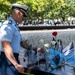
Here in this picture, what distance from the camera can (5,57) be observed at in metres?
3.64

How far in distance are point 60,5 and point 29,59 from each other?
201 feet

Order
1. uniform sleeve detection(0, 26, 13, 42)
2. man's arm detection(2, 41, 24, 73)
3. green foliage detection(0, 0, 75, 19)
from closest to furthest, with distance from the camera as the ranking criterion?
man's arm detection(2, 41, 24, 73) < uniform sleeve detection(0, 26, 13, 42) < green foliage detection(0, 0, 75, 19)

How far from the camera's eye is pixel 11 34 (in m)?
3.60

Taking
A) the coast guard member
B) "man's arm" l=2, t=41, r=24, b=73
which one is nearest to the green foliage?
the coast guard member

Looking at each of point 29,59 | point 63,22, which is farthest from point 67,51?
point 63,22

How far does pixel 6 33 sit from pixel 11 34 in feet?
0.19

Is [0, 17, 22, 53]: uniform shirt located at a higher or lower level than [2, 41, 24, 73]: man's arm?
higher

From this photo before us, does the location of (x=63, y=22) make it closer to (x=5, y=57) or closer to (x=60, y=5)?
(x=60, y=5)

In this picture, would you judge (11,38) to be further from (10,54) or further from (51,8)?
(51,8)

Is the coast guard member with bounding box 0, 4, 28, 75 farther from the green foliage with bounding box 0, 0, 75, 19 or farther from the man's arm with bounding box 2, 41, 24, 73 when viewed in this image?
the green foliage with bounding box 0, 0, 75, 19

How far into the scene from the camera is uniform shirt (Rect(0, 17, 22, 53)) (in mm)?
3559

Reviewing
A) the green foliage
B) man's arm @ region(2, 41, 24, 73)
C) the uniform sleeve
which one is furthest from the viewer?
the green foliage

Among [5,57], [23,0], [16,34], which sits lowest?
[23,0]

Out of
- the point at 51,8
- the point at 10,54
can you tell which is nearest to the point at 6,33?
the point at 10,54
